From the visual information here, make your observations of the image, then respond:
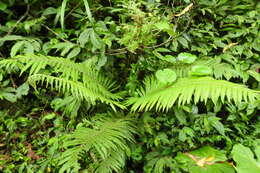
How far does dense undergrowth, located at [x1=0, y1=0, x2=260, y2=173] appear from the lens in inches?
60.5

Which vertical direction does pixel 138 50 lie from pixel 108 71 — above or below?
above

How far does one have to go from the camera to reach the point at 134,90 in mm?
1869

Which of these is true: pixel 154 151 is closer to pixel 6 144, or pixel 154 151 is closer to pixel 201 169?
pixel 201 169

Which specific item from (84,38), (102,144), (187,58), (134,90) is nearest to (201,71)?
(187,58)

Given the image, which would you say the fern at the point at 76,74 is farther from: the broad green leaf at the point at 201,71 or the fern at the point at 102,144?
the broad green leaf at the point at 201,71

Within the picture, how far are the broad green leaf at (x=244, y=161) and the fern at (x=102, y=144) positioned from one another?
629 mm

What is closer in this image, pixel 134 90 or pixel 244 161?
pixel 244 161

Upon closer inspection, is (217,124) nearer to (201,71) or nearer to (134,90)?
(201,71)

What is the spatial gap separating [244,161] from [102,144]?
32.2 inches

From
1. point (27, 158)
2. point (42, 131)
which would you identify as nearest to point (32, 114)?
point (42, 131)

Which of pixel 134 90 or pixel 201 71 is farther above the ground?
pixel 201 71

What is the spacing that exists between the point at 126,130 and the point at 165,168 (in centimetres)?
40

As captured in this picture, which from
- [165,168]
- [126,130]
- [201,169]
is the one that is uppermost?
[126,130]

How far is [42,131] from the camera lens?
1.99 meters
